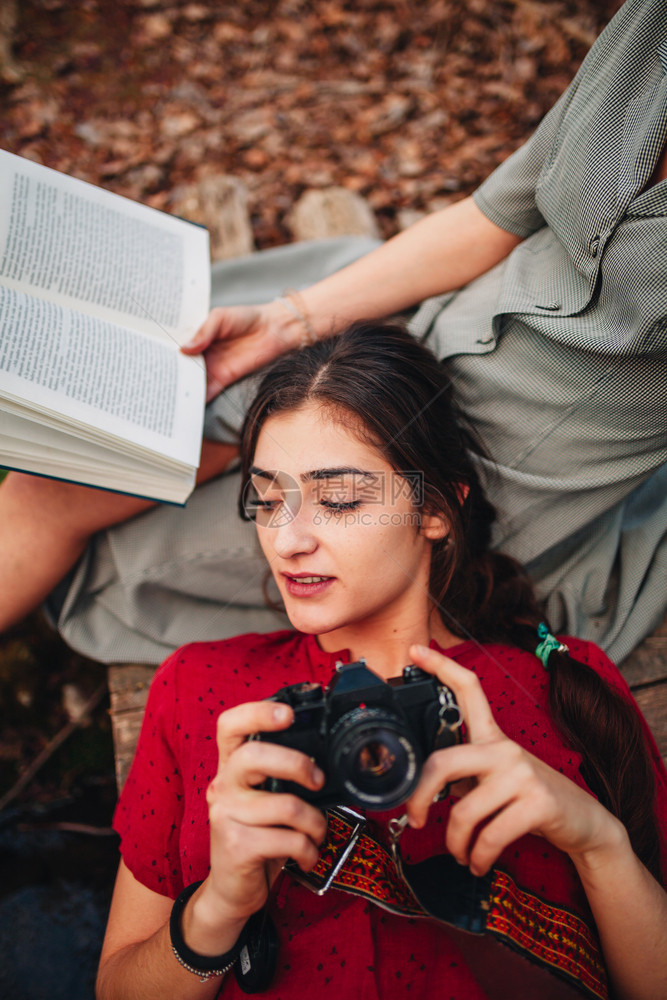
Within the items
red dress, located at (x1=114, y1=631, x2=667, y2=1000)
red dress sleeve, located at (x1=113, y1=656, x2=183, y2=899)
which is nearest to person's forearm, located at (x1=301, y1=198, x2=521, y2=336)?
red dress, located at (x1=114, y1=631, x2=667, y2=1000)

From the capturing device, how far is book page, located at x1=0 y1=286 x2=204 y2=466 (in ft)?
4.58

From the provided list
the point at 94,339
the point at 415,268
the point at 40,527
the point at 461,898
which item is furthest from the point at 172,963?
the point at 415,268

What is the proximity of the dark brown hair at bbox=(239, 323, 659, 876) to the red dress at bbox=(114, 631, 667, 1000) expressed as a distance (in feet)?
0.21

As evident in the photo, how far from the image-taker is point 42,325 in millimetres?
1482

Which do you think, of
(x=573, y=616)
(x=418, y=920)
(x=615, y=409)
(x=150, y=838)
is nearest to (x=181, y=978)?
(x=150, y=838)

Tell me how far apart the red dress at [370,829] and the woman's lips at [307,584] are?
0.86ft

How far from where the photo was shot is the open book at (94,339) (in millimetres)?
1431

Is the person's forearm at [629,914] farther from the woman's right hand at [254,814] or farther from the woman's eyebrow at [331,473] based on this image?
the woman's eyebrow at [331,473]

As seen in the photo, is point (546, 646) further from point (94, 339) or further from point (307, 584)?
point (94, 339)

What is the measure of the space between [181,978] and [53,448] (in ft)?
3.59

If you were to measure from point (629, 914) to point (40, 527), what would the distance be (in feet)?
5.19

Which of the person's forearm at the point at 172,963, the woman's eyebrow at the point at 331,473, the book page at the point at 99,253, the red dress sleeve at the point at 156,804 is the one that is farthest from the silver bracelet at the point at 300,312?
the person's forearm at the point at 172,963

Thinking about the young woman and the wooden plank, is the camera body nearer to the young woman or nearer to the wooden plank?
the young woman

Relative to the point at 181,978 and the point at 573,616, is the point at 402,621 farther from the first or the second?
the point at 181,978
